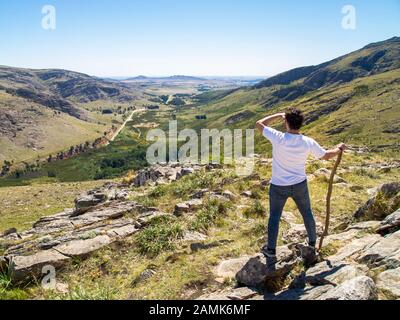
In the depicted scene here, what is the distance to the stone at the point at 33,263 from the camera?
34.6ft

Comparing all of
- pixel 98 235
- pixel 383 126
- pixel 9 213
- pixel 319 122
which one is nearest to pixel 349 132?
pixel 383 126

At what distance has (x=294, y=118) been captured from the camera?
8.18m

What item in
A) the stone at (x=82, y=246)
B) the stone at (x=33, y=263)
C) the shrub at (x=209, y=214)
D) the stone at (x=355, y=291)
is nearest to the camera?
the stone at (x=355, y=291)

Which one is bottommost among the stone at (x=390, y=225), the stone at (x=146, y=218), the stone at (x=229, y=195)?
the stone at (x=146, y=218)

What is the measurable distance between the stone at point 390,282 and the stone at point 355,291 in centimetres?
25

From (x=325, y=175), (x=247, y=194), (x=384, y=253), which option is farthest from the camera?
(x=325, y=175)

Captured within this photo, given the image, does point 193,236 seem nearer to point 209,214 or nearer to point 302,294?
point 209,214

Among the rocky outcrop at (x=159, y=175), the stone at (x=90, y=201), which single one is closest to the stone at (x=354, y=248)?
the stone at (x=90, y=201)

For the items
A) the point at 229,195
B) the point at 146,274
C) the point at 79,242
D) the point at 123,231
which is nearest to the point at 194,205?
the point at 229,195

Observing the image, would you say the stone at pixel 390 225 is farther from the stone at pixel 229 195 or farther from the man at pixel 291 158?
the stone at pixel 229 195

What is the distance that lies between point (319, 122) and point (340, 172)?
14577 centimetres

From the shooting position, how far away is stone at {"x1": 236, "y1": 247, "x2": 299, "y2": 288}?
27.9 ft

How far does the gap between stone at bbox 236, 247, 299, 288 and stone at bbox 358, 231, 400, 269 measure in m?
1.62

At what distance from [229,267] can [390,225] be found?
456 centimetres
